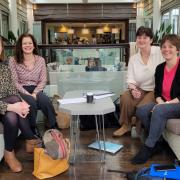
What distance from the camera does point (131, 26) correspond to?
9812mm

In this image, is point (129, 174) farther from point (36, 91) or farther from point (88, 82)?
point (88, 82)

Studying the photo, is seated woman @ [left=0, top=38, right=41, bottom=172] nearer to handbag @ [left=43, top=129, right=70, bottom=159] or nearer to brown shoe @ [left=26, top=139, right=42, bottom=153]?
brown shoe @ [left=26, top=139, right=42, bottom=153]

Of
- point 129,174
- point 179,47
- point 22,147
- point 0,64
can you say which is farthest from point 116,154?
point 0,64

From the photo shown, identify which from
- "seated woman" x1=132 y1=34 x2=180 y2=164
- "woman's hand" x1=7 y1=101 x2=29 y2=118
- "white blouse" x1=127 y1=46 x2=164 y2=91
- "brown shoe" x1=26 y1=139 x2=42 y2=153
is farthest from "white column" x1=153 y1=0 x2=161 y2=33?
"woman's hand" x1=7 y1=101 x2=29 y2=118

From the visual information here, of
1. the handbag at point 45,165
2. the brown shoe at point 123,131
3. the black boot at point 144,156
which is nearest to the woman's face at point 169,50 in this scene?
the black boot at point 144,156

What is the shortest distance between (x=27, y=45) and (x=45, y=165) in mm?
1339

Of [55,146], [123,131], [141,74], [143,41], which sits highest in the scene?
[143,41]

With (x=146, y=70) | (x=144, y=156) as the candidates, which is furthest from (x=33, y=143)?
(x=146, y=70)

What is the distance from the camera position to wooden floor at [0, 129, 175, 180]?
231 cm

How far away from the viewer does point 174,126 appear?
2.36 m

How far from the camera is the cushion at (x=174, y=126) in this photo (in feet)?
7.66

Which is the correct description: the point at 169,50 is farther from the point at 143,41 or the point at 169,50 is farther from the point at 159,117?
the point at 159,117

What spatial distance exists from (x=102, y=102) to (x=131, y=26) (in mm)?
7695

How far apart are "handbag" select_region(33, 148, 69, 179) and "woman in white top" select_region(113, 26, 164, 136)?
1.06 metres
